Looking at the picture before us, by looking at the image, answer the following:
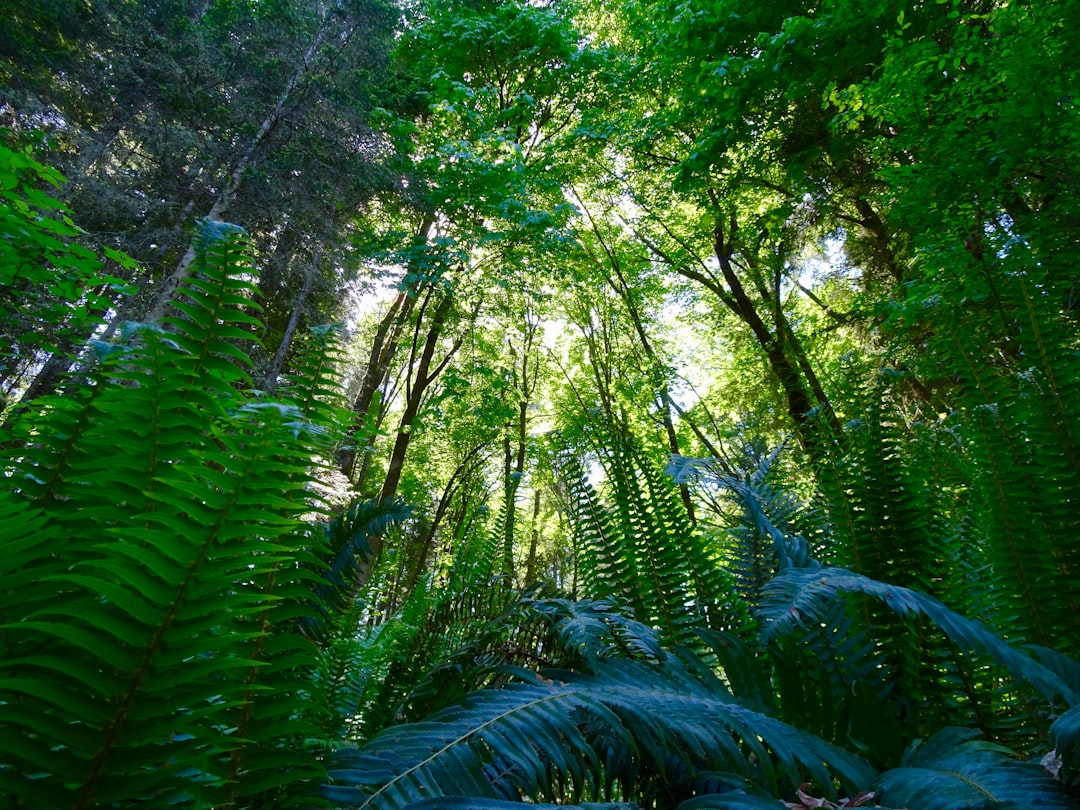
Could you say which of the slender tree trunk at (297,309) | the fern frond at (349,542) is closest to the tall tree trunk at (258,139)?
the slender tree trunk at (297,309)

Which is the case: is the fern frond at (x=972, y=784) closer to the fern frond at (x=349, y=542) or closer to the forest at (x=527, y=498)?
the forest at (x=527, y=498)

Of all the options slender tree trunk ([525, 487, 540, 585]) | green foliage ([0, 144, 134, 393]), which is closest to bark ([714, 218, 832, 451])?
slender tree trunk ([525, 487, 540, 585])

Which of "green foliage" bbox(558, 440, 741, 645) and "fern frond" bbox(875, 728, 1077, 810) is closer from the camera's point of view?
"fern frond" bbox(875, 728, 1077, 810)

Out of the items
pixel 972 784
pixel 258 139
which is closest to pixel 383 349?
pixel 258 139

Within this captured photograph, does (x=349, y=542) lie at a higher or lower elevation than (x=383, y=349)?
lower

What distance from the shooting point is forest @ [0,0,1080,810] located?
28.6 inches

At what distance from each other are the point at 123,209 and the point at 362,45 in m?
4.71

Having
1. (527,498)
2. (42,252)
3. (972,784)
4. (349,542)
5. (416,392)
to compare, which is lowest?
(972,784)

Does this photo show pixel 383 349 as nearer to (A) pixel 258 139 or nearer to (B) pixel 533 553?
(A) pixel 258 139

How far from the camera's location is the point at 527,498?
342 cm

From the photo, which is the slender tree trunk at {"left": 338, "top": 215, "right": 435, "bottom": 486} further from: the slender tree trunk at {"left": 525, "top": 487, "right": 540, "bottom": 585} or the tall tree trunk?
the slender tree trunk at {"left": 525, "top": 487, "right": 540, "bottom": 585}

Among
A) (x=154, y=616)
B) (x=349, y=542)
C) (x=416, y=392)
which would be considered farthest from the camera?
(x=416, y=392)

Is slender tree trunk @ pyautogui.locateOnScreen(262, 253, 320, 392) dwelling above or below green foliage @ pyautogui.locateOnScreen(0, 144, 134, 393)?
above

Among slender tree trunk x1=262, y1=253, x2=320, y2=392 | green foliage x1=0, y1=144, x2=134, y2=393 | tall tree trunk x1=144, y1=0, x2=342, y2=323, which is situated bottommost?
green foliage x1=0, y1=144, x2=134, y2=393
